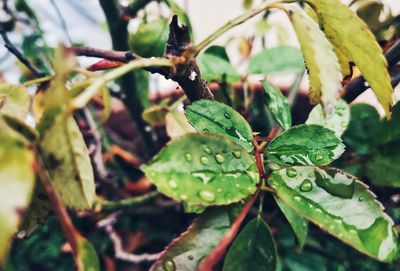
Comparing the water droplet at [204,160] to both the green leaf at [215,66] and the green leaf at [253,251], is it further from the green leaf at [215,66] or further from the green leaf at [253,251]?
the green leaf at [215,66]

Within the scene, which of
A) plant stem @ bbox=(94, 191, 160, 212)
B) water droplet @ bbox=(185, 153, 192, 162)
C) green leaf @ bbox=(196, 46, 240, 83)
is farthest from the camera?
plant stem @ bbox=(94, 191, 160, 212)

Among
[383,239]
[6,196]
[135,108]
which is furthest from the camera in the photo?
[135,108]

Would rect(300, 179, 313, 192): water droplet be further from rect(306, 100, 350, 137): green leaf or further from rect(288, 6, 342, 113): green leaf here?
rect(306, 100, 350, 137): green leaf

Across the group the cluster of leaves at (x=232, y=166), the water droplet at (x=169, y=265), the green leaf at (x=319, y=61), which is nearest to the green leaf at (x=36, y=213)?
the cluster of leaves at (x=232, y=166)

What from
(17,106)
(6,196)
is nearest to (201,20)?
(17,106)

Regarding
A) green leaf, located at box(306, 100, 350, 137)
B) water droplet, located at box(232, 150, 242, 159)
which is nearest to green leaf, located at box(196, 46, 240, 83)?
green leaf, located at box(306, 100, 350, 137)

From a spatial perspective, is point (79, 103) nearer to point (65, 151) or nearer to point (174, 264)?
point (65, 151)
